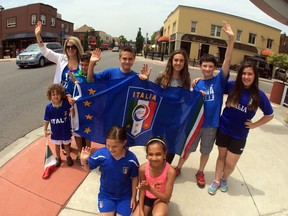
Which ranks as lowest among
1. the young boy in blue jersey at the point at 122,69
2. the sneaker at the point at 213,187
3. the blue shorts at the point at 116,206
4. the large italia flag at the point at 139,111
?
the sneaker at the point at 213,187

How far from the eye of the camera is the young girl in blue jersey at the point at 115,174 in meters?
2.77

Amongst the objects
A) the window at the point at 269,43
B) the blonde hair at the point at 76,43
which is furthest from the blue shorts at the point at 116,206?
the window at the point at 269,43

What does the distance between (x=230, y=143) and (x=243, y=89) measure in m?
0.75

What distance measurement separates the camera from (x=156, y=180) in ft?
9.05

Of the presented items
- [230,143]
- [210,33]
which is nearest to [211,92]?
[230,143]

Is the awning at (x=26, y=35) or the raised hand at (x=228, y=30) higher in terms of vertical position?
the awning at (x=26, y=35)

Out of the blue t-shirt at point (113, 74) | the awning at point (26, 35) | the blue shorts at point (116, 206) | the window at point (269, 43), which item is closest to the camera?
→ the blue shorts at point (116, 206)

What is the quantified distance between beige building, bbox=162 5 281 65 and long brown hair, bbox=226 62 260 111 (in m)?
32.7

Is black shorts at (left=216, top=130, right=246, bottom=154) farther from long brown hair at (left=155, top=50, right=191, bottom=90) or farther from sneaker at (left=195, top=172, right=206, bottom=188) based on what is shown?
long brown hair at (left=155, top=50, right=191, bottom=90)

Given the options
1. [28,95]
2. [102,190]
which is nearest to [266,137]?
[102,190]

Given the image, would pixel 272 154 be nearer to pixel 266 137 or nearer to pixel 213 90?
pixel 266 137

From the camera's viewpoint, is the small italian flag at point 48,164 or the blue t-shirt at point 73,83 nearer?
the small italian flag at point 48,164

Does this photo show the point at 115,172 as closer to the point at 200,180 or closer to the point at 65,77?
the point at 200,180

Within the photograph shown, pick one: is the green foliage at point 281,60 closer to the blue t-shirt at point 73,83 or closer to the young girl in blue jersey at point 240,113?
the young girl in blue jersey at point 240,113
